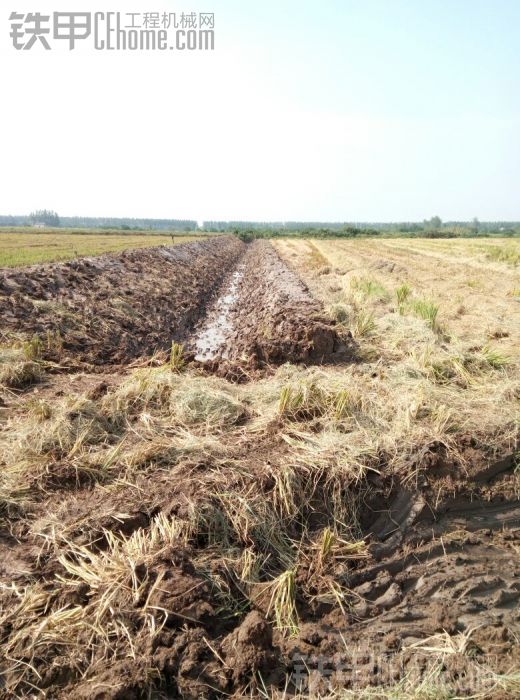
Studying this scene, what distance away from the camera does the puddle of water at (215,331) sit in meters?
8.89

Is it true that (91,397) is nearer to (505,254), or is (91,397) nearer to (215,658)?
(215,658)

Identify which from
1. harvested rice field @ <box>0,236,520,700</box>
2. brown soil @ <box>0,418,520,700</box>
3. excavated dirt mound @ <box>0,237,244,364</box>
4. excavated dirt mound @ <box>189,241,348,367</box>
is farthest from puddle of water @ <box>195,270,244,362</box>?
brown soil @ <box>0,418,520,700</box>

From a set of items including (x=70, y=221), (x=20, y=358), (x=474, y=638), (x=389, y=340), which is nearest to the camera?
(x=474, y=638)

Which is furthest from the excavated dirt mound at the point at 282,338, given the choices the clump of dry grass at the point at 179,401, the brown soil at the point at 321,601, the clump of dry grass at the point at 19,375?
the brown soil at the point at 321,601

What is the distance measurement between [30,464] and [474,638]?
337 centimetres

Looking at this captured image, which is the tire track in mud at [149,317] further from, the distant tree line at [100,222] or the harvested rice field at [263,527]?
the distant tree line at [100,222]

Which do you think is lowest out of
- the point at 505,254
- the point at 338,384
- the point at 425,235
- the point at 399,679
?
the point at 399,679

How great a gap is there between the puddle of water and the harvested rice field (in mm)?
2280

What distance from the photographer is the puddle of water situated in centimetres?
889

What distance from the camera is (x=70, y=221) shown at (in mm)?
176250

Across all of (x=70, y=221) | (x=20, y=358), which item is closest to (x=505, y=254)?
(x=20, y=358)

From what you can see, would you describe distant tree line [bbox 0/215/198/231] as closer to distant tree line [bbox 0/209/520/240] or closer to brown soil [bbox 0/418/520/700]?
distant tree line [bbox 0/209/520/240]

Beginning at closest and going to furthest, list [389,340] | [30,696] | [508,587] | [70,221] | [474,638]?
[30,696] → [474,638] → [508,587] → [389,340] → [70,221]

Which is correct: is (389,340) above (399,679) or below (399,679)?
above
